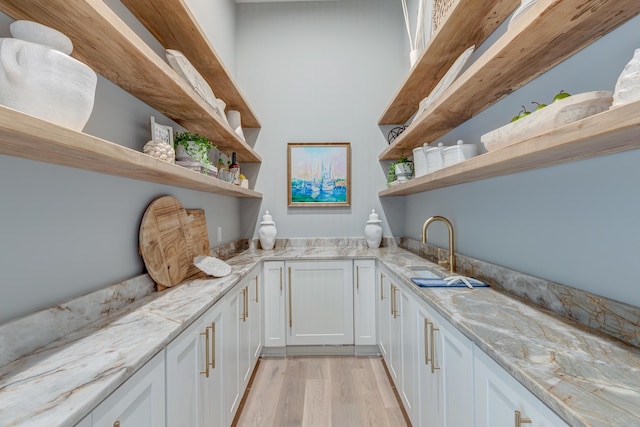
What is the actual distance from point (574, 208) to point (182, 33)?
1982 millimetres

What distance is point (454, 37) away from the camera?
64.4 inches

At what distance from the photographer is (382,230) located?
3.13 meters

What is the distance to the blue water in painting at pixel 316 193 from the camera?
323cm

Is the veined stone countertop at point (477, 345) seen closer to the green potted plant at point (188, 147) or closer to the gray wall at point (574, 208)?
the gray wall at point (574, 208)

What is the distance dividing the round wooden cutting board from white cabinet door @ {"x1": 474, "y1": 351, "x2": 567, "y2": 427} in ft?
4.72

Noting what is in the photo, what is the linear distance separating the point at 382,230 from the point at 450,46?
71.4 inches

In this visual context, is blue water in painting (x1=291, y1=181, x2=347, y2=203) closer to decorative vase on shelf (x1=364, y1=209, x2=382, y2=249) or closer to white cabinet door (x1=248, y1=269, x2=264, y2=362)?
decorative vase on shelf (x1=364, y1=209, x2=382, y2=249)

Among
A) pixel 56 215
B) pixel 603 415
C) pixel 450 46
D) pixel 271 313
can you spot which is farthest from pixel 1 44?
pixel 271 313

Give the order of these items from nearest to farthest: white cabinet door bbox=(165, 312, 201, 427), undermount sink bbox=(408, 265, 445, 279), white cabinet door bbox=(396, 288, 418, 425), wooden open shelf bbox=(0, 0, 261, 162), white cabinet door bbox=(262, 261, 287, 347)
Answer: wooden open shelf bbox=(0, 0, 261, 162)
white cabinet door bbox=(165, 312, 201, 427)
white cabinet door bbox=(396, 288, 418, 425)
undermount sink bbox=(408, 265, 445, 279)
white cabinet door bbox=(262, 261, 287, 347)

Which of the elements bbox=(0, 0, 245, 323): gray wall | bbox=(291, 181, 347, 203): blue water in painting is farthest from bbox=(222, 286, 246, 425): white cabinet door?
bbox=(291, 181, 347, 203): blue water in painting

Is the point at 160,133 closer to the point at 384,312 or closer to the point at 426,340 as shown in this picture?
the point at 426,340

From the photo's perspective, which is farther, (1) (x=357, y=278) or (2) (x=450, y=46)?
(1) (x=357, y=278)

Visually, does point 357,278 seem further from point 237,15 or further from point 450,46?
point 237,15

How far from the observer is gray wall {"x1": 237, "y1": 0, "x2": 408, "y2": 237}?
10.6 ft
